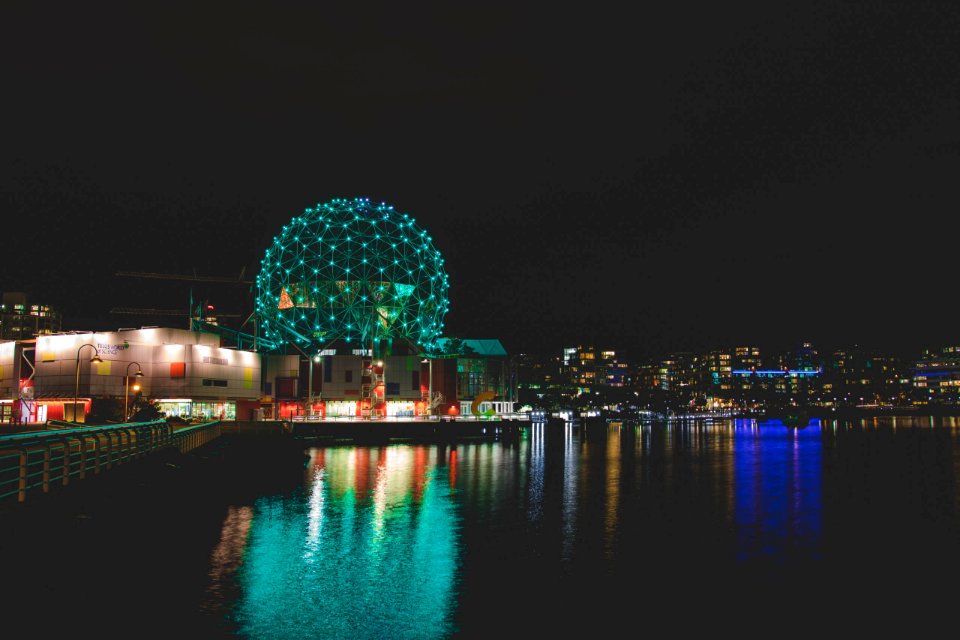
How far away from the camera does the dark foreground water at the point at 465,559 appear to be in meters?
12.2

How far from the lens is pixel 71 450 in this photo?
24594mm

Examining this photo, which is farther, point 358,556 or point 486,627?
point 358,556

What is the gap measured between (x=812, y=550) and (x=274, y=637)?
42.8 feet

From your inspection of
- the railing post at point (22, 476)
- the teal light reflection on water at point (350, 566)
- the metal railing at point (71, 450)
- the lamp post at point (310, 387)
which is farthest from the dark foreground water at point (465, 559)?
the lamp post at point (310, 387)

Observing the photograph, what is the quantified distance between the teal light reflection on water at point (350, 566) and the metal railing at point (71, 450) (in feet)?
13.7

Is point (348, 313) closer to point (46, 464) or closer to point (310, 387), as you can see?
point (310, 387)

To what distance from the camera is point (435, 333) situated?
105 meters

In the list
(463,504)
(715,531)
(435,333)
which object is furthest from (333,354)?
(715,531)

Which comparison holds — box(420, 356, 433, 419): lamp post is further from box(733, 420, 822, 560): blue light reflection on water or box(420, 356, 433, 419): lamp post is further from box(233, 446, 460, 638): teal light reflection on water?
box(233, 446, 460, 638): teal light reflection on water

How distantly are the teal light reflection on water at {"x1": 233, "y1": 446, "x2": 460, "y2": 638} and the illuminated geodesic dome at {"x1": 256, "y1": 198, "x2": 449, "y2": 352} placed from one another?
64.8 m

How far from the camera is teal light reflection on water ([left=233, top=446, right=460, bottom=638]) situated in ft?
39.4

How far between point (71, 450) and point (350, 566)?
12.7 m

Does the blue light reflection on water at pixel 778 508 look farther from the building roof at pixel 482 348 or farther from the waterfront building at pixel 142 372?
the building roof at pixel 482 348

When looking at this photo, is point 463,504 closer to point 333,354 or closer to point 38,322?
point 333,354
